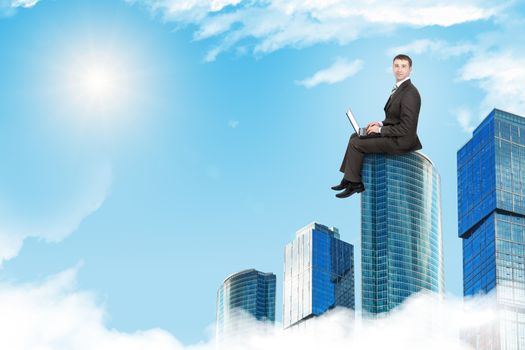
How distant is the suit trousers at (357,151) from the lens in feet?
29.9

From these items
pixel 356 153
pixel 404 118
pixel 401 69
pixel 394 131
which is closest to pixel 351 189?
pixel 356 153


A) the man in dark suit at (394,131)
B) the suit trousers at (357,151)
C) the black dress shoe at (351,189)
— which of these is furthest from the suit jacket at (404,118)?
the black dress shoe at (351,189)

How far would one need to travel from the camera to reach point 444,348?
10125mm

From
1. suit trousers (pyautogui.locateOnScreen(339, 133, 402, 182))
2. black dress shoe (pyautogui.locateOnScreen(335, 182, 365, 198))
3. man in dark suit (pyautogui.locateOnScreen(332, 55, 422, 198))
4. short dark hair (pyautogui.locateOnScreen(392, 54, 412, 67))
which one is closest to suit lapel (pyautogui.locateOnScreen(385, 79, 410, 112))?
man in dark suit (pyautogui.locateOnScreen(332, 55, 422, 198))

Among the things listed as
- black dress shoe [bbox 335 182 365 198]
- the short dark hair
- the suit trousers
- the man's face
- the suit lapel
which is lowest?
black dress shoe [bbox 335 182 365 198]

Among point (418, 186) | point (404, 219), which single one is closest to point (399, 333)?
point (418, 186)

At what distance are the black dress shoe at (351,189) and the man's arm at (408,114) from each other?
62 centimetres

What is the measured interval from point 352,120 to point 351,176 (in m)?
0.60

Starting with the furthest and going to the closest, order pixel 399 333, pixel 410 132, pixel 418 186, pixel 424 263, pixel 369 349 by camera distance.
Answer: pixel 418 186 → pixel 424 263 → pixel 399 333 → pixel 369 349 → pixel 410 132

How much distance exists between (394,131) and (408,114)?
7.2 inches

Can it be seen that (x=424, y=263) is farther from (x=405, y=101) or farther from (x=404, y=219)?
(x=405, y=101)

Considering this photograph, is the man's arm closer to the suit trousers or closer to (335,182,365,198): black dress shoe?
the suit trousers

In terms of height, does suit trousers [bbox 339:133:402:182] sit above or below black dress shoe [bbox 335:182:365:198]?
above

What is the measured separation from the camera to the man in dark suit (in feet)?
29.3
